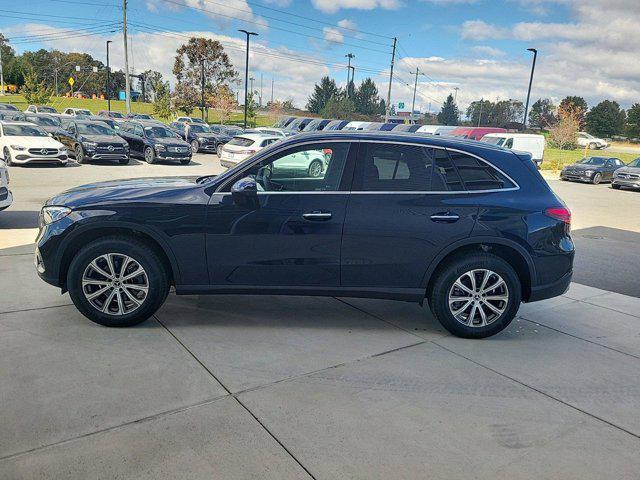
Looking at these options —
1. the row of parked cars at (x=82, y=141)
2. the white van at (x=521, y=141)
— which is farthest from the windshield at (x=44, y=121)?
the white van at (x=521, y=141)

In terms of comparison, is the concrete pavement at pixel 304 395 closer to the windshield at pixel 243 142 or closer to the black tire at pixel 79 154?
the windshield at pixel 243 142

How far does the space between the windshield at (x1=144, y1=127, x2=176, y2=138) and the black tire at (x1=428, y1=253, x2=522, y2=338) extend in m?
19.2

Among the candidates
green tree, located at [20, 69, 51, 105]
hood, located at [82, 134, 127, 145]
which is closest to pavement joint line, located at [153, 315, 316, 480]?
hood, located at [82, 134, 127, 145]

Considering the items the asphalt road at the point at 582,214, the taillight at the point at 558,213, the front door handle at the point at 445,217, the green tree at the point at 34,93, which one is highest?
the green tree at the point at 34,93

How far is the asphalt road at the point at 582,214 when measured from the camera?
24.6 feet

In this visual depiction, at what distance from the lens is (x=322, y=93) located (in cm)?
11231

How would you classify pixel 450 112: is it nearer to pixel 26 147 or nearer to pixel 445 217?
pixel 26 147

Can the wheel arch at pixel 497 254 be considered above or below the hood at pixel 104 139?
above

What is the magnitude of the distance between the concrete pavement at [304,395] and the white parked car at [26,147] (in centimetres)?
1356

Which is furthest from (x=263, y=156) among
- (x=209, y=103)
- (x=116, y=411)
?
(x=209, y=103)

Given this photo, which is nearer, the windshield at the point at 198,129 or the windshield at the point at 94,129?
the windshield at the point at 94,129

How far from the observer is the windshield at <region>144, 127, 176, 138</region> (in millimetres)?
Result: 21422

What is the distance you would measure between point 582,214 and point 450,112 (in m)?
119

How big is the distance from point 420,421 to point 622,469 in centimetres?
113
